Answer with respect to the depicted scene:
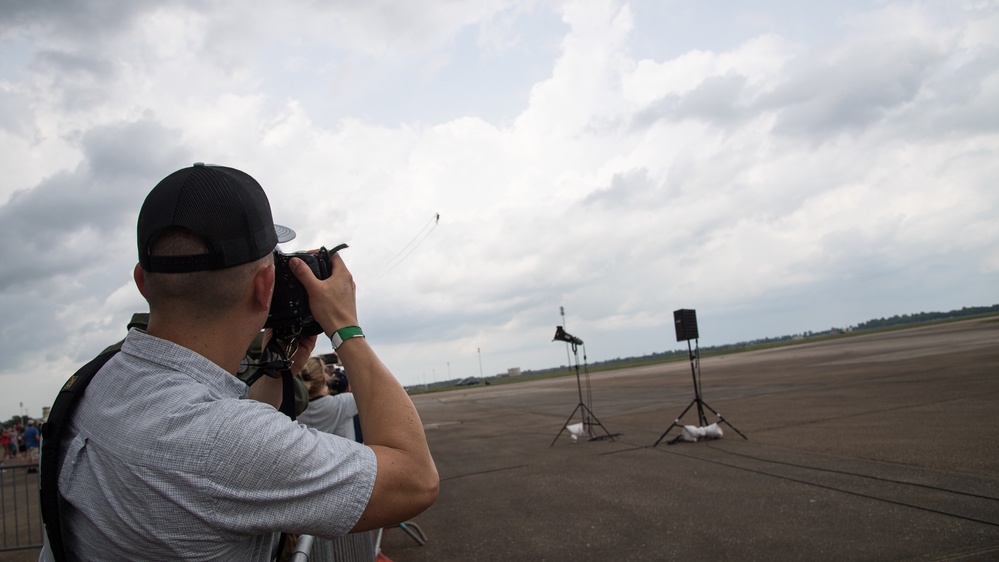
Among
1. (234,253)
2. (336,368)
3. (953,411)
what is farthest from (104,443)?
(953,411)

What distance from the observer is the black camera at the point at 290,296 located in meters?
1.55

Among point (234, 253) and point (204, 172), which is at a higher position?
point (204, 172)

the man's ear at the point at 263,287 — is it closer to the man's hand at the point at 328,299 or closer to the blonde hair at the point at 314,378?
the man's hand at the point at 328,299

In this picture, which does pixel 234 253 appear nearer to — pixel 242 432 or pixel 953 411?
pixel 242 432

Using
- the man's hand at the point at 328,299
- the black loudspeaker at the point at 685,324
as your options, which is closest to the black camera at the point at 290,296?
the man's hand at the point at 328,299

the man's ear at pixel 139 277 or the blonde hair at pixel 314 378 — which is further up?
the man's ear at pixel 139 277

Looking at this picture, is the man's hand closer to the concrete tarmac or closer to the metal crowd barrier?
the concrete tarmac

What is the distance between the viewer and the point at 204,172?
1366mm

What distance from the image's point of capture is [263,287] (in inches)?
55.0

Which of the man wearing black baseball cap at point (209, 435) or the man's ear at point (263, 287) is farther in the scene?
the man's ear at point (263, 287)

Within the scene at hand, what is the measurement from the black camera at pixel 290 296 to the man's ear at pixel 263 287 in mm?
119

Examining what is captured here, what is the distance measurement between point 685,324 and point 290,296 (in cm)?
1027

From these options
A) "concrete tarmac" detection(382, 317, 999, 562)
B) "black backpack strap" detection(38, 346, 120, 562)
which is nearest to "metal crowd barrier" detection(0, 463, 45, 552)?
"concrete tarmac" detection(382, 317, 999, 562)

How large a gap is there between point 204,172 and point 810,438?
10157 mm
